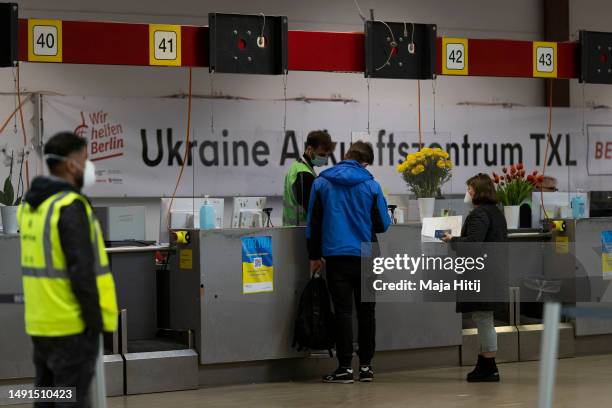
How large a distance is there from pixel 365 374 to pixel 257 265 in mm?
925

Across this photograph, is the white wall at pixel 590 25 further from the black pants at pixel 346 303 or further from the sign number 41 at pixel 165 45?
the sign number 41 at pixel 165 45

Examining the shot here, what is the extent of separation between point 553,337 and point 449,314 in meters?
3.30

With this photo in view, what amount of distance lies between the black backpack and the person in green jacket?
0.51 m

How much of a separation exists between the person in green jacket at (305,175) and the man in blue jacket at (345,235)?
1.15ft

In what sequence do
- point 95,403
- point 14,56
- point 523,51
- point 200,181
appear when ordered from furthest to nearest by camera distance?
1. point 200,181
2. point 523,51
3. point 14,56
4. point 95,403

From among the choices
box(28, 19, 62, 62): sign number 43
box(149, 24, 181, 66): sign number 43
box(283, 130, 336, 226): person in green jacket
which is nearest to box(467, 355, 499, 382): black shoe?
box(283, 130, 336, 226): person in green jacket

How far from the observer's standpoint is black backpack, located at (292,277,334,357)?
6191 millimetres

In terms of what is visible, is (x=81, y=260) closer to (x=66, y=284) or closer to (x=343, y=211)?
(x=66, y=284)

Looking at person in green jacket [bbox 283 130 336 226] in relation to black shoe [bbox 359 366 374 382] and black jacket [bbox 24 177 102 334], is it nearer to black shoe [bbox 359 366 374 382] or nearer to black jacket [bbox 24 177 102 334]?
black shoe [bbox 359 366 374 382]

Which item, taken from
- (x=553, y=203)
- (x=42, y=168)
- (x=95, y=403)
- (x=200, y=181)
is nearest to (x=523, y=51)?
(x=553, y=203)

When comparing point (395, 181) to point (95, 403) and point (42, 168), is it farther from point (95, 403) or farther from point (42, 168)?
point (95, 403)

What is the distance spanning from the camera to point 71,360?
3492mm

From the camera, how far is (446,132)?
10.2m

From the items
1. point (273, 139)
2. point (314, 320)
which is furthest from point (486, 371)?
point (273, 139)
